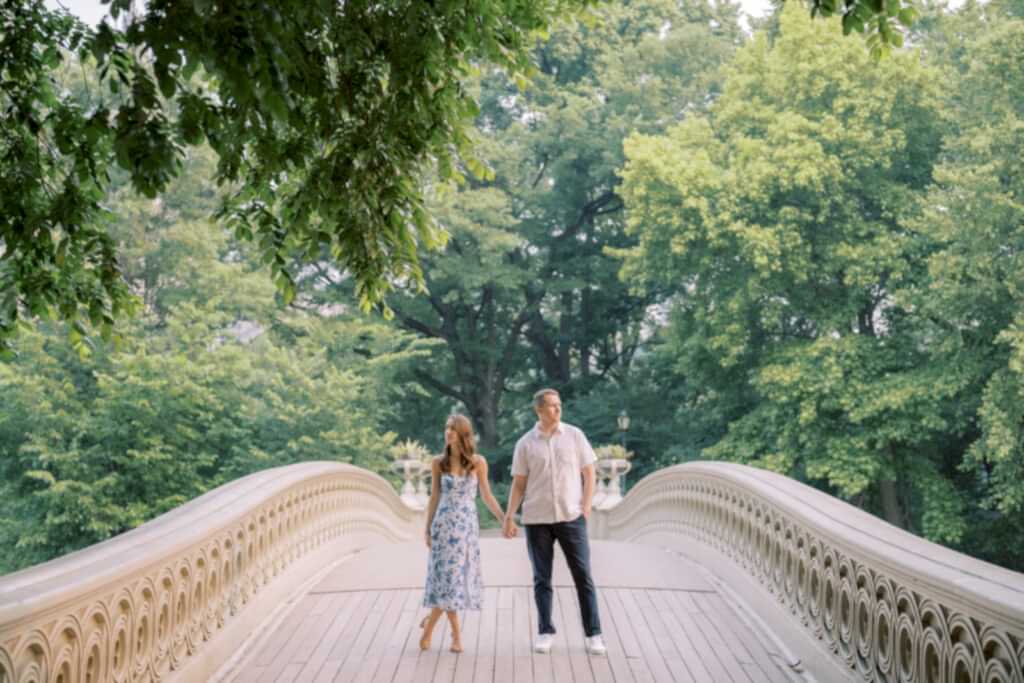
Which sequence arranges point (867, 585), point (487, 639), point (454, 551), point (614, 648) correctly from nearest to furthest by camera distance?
point (867, 585) < point (614, 648) < point (454, 551) < point (487, 639)

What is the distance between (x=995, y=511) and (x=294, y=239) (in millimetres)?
22165

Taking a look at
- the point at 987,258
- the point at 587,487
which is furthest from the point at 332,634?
the point at 987,258

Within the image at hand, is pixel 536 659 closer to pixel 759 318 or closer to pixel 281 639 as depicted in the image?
pixel 281 639

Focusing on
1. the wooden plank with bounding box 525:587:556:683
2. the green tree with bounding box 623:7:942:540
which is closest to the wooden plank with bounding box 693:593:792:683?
the wooden plank with bounding box 525:587:556:683

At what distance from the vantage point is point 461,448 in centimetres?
665

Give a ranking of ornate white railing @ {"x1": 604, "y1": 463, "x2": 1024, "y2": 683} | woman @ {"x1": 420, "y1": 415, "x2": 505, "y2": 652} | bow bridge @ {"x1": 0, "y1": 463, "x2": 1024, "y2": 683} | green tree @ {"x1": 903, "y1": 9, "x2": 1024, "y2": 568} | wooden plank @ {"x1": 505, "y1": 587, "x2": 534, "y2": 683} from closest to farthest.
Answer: ornate white railing @ {"x1": 604, "y1": 463, "x2": 1024, "y2": 683} < bow bridge @ {"x1": 0, "y1": 463, "x2": 1024, "y2": 683} < wooden plank @ {"x1": 505, "y1": 587, "x2": 534, "y2": 683} < woman @ {"x1": 420, "y1": 415, "x2": 505, "y2": 652} < green tree @ {"x1": 903, "y1": 9, "x2": 1024, "y2": 568}

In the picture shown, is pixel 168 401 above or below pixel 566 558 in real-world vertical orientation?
above

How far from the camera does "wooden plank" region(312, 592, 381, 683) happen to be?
232 inches

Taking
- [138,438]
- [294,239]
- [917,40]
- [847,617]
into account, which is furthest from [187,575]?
[917,40]

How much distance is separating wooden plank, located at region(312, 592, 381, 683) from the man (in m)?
1.21

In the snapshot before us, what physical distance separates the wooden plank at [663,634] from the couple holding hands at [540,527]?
17.2 inches

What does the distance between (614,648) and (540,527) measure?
91 cm

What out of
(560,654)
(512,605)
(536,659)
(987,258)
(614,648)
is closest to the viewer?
(536,659)

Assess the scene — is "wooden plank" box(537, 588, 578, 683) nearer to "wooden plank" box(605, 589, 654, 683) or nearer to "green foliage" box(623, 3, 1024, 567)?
"wooden plank" box(605, 589, 654, 683)
